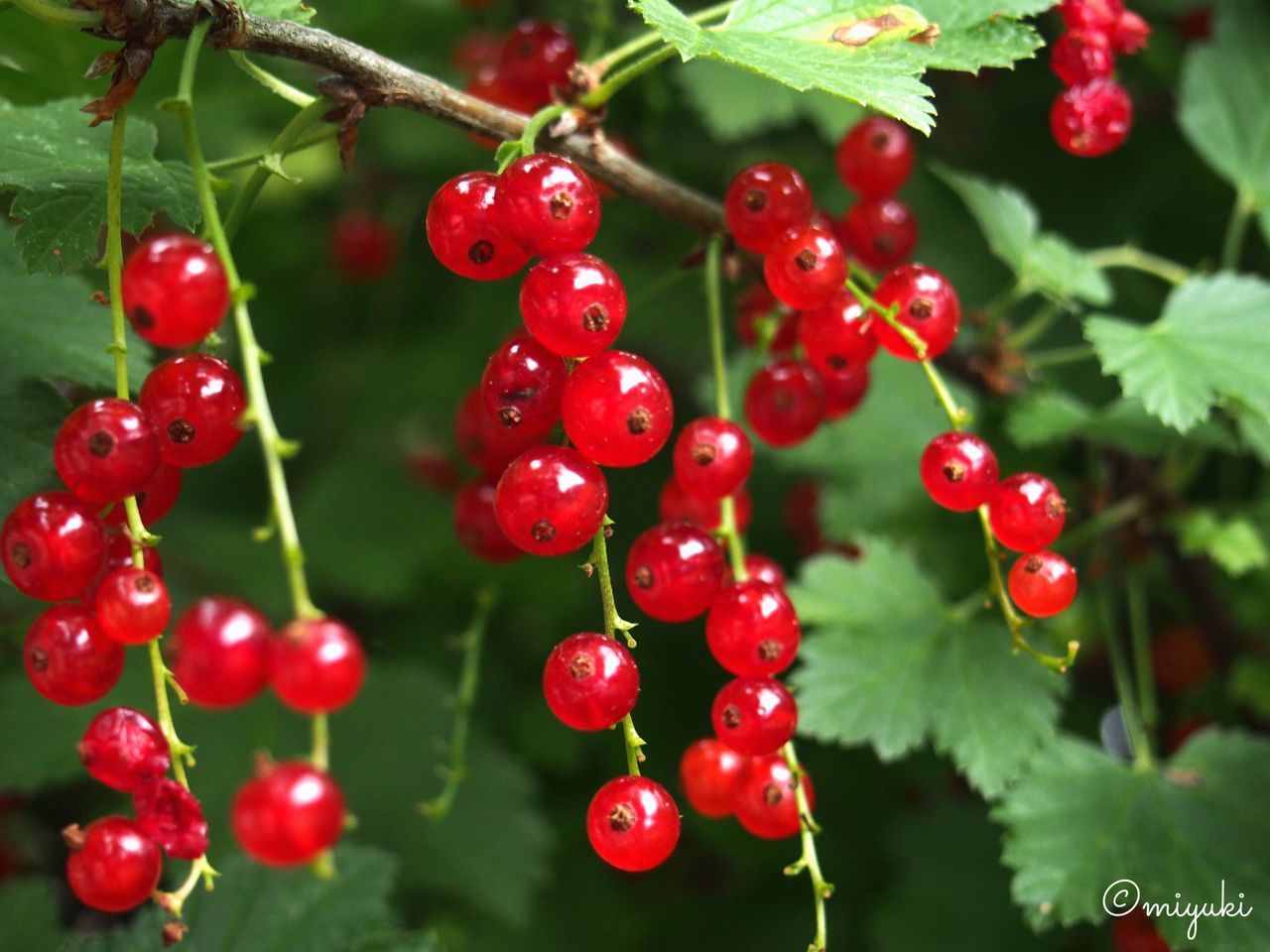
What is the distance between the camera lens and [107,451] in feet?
2.43

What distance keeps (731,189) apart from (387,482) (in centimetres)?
125

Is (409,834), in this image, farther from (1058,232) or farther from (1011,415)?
(1058,232)

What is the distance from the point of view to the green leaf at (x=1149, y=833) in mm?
1155

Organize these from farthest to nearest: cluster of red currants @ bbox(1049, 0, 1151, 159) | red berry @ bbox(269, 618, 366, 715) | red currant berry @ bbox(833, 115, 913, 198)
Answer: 1. red currant berry @ bbox(833, 115, 913, 198)
2. cluster of red currants @ bbox(1049, 0, 1151, 159)
3. red berry @ bbox(269, 618, 366, 715)

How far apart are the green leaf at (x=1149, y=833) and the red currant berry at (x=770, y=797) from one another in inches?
14.4

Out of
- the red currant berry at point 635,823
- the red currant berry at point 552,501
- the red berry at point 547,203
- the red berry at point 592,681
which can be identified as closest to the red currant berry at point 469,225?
the red berry at point 547,203

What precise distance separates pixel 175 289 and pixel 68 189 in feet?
1.18

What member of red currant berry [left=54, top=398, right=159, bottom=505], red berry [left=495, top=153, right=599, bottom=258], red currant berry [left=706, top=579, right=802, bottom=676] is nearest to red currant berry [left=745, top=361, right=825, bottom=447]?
red currant berry [left=706, top=579, right=802, bottom=676]

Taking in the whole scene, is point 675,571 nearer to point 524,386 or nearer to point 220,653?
point 524,386

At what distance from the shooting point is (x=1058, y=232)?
207 cm

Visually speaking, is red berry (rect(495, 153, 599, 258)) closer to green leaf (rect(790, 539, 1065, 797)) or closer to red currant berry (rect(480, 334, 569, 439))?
red currant berry (rect(480, 334, 569, 439))

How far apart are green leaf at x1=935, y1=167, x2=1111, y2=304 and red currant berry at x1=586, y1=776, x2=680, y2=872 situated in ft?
2.67

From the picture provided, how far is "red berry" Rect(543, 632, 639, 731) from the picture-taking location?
Answer: 785 millimetres

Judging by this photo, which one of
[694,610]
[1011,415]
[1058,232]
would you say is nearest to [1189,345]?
[1011,415]
